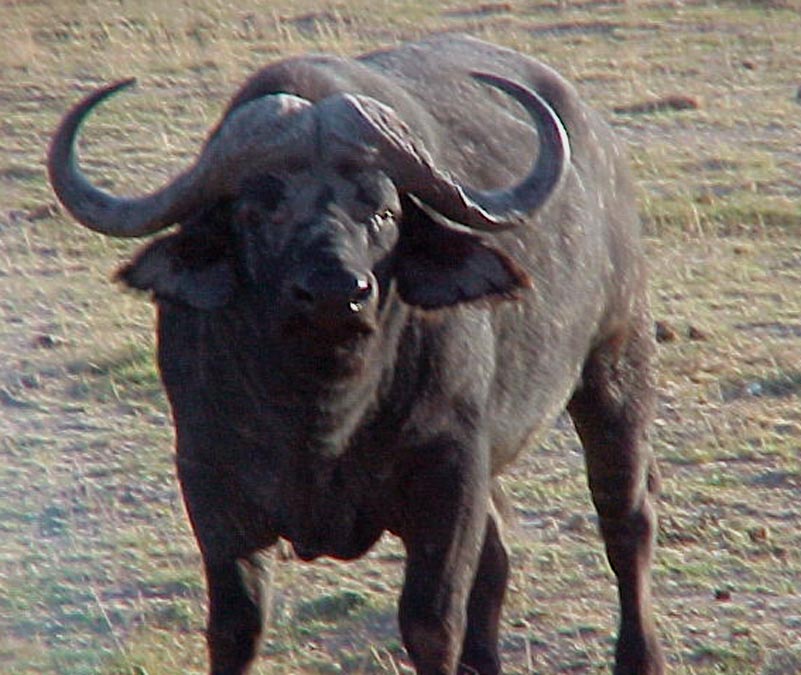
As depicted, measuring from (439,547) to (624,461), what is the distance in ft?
3.71

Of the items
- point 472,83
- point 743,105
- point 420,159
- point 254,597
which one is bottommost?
point 743,105

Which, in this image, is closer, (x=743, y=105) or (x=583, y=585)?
(x=583, y=585)

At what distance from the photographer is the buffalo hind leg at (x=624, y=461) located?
224 inches

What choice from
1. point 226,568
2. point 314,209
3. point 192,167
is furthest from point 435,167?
point 226,568

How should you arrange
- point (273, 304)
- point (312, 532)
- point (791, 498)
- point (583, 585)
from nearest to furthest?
1. point (273, 304)
2. point (312, 532)
3. point (583, 585)
4. point (791, 498)

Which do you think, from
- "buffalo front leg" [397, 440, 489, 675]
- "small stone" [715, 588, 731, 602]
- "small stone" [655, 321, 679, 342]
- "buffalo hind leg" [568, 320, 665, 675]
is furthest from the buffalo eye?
"small stone" [655, 321, 679, 342]

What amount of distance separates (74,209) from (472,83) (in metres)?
1.31

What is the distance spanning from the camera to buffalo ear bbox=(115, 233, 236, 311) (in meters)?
4.41

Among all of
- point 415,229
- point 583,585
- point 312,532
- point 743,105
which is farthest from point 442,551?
point 743,105

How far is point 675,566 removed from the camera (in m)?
6.34

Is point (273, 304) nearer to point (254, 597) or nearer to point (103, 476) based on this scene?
point (254, 597)

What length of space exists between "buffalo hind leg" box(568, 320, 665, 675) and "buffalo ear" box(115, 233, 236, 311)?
1519mm

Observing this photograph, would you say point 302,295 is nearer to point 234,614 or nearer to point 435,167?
point 435,167

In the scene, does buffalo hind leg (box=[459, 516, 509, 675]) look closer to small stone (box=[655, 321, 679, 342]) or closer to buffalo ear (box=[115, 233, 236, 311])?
buffalo ear (box=[115, 233, 236, 311])
